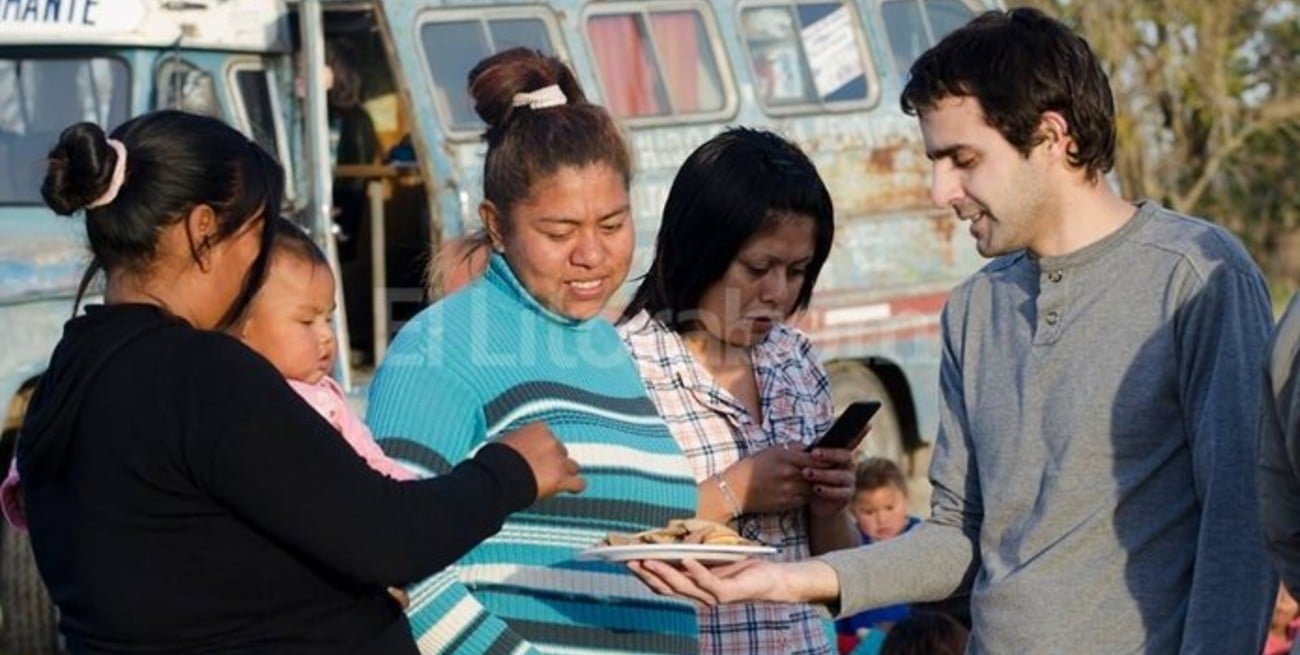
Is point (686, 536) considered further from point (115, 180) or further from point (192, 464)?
point (115, 180)

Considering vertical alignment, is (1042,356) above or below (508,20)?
below

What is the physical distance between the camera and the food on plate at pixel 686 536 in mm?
3627

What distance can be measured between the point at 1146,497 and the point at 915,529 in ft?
1.66

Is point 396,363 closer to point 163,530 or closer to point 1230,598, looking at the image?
point 163,530

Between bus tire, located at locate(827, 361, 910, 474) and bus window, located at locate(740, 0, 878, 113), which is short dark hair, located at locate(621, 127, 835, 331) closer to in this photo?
bus tire, located at locate(827, 361, 910, 474)

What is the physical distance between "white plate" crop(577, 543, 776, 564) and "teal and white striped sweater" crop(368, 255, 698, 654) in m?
0.20

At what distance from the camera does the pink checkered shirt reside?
171 inches

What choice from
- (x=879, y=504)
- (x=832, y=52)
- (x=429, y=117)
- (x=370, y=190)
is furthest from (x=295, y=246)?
(x=832, y=52)

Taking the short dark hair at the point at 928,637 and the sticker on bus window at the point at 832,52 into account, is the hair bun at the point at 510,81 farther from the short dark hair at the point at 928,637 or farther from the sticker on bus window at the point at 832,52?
the sticker on bus window at the point at 832,52

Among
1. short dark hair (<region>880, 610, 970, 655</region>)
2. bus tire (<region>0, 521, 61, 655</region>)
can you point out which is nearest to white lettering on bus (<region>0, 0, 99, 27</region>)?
bus tire (<region>0, 521, 61, 655</region>)

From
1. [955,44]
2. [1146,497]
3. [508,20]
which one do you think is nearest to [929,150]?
[955,44]

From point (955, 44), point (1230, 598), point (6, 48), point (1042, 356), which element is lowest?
point (1230, 598)

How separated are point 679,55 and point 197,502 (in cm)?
893

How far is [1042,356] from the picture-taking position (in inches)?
144
